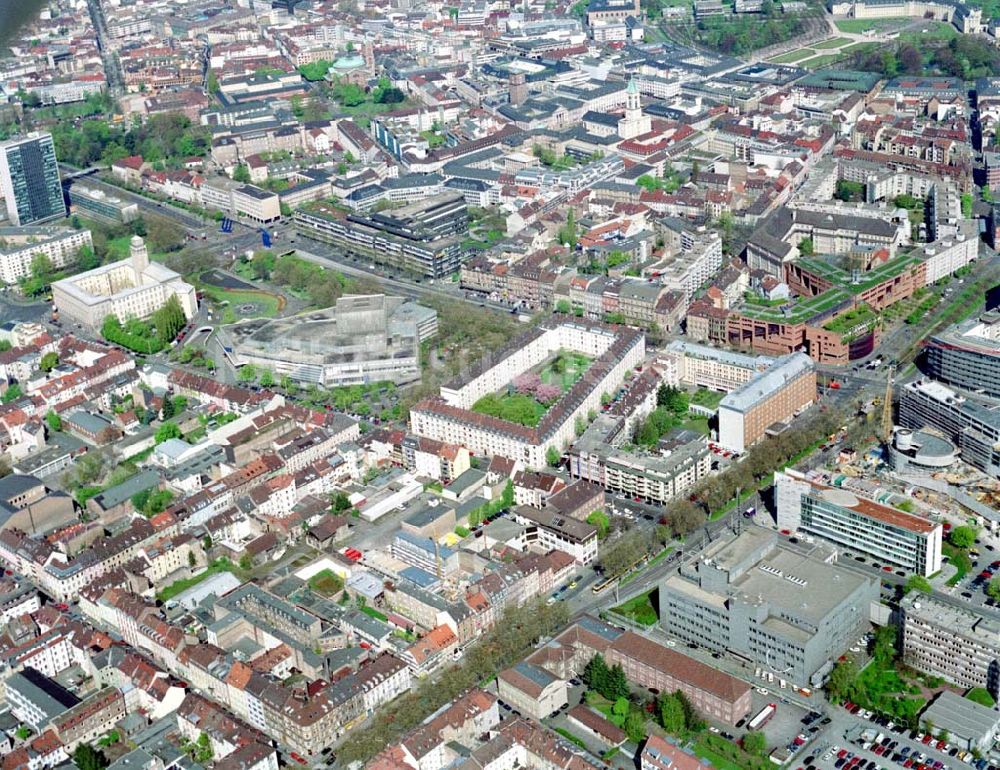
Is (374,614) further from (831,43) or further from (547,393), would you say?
(831,43)

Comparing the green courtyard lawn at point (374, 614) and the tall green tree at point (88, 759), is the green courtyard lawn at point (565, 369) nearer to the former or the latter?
the green courtyard lawn at point (374, 614)

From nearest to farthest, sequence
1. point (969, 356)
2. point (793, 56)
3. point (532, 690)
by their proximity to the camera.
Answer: point (532, 690)
point (969, 356)
point (793, 56)

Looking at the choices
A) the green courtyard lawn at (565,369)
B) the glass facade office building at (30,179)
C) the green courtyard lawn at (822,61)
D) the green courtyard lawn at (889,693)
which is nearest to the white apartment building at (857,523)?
the green courtyard lawn at (889,693)

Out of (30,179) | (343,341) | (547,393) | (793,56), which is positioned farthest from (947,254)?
(30,179)

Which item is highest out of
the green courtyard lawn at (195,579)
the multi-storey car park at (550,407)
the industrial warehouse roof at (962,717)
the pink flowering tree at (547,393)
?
the multi-storey car park at (550,407)

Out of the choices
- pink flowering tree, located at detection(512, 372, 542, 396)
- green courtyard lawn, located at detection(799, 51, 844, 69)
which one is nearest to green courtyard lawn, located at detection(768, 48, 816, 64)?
green courtyard lawn, located at detection(799, 51, 844, 69)

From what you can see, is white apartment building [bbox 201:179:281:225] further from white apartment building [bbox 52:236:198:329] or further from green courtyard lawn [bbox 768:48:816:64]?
green courtyard lawn [bbox 768:48:816:64]

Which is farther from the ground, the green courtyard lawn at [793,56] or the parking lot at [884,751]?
the green courtyard lawn at [793,56]
